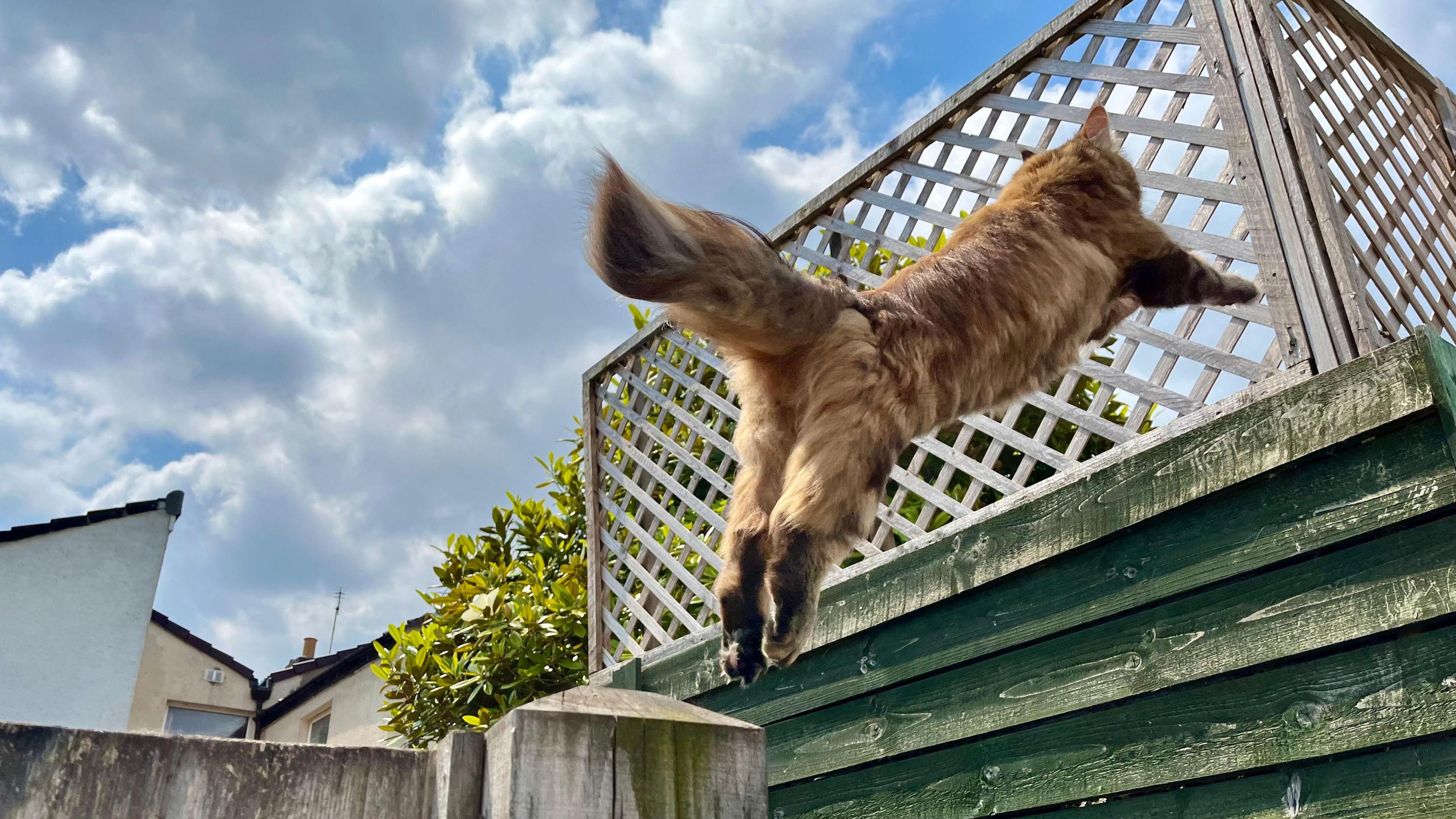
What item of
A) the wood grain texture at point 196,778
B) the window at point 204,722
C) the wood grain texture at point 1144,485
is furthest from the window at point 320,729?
the wood grain texture at point 196,778

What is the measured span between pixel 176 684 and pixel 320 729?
1.21 m

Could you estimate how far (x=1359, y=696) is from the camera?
1651 millimetres

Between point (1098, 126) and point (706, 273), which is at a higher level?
point (1098, 126)

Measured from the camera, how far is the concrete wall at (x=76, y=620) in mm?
6230

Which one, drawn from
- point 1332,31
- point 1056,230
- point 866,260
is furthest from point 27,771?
point 1332,31

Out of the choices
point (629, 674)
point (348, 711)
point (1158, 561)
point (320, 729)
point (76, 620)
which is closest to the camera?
point (1158, 561)

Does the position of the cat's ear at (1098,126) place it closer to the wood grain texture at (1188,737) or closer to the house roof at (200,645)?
the wood grain texture at (1188,737)

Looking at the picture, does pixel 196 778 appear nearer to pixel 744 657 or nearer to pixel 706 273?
pixel 744 657

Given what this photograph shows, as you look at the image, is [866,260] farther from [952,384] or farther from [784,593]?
[784,593]

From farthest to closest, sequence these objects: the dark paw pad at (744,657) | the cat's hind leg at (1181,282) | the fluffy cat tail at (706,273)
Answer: the cat's hind leg at (1181,282)
the dark paw pad at (744,657)
the fluffy cat tail at (706,273)

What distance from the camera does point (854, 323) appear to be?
64.4 inches

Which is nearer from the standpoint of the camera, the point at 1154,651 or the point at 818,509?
the point at 818,509

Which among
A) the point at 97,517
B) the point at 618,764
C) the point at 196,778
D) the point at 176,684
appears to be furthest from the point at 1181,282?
the point at 176,684

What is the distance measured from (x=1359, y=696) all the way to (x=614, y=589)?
2.63 metres
